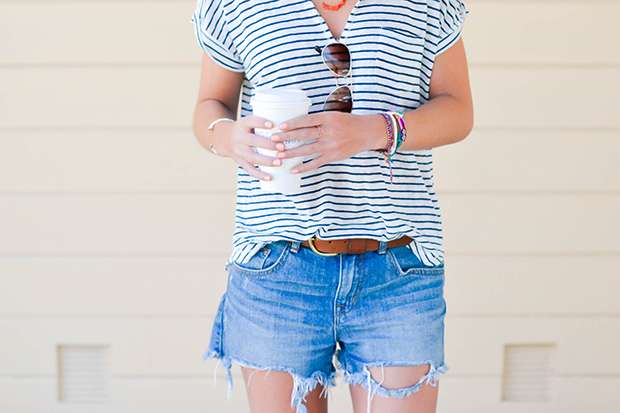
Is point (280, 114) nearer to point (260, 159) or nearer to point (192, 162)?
point (260, 159)

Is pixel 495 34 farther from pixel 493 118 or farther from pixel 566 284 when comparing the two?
pixel 566 284

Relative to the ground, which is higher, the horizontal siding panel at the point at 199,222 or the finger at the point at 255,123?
the finger at the point at 255,123

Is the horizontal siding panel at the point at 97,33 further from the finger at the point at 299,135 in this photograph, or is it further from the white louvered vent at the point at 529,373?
the white louvered vent at the point at 529,373

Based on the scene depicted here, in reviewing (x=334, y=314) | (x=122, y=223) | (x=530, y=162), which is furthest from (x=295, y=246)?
(x=530, y=162)

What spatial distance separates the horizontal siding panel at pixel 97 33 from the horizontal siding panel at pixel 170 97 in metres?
0.04

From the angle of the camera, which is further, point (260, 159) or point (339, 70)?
point (339, 70)

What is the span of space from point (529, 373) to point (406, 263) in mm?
1582

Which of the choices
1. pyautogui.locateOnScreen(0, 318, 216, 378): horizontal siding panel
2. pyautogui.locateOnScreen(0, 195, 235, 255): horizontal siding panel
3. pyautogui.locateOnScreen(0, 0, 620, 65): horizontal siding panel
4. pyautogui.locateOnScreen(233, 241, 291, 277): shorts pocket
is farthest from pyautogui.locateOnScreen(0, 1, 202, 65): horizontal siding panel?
pyautogui.locateOnScreen(233, 241, 291, 277): shorts pocket

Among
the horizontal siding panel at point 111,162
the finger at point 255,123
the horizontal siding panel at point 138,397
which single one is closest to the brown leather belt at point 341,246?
the finger at point 255,123

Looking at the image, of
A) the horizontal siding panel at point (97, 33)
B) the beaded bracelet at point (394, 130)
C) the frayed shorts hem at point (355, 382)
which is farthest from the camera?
the horizontal siding panel at point (97, 33)

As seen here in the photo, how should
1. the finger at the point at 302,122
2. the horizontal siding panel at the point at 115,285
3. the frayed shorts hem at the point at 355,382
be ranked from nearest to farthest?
1. the finger at the point at 302,122
2. the frayed shorts hem at the point at 355,382
3. the horizontal siding panel at the point at 115,285

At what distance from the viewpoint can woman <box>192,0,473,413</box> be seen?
3.71 feet

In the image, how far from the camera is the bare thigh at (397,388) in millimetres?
1160

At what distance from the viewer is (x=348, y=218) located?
1.15m
